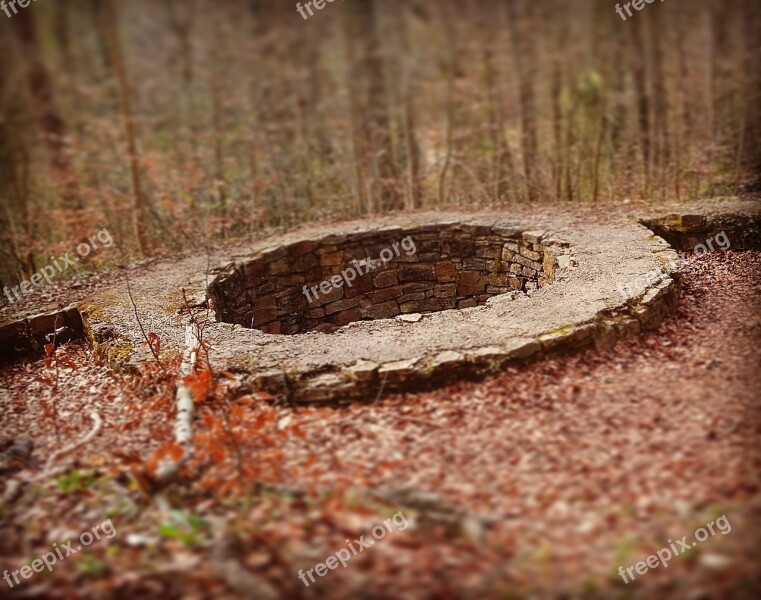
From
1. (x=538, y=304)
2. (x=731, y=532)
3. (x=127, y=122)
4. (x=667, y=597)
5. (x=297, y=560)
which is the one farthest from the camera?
(x=127, y=122)

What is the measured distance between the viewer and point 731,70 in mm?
15555

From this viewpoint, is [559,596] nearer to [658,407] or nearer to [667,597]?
[667,597]

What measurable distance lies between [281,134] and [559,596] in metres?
14.3

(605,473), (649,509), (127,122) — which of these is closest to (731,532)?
(649,509)

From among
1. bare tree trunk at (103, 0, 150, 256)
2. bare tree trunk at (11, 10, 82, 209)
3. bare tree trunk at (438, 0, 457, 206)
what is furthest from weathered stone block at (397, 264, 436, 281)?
bare tree trunk at (11, 10, 82, 209)

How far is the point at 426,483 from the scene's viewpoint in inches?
144

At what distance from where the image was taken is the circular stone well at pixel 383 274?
8867 mm

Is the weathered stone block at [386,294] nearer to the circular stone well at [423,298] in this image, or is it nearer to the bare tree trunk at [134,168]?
the circular stone well at [423,298]

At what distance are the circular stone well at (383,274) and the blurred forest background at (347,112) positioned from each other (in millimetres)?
2054

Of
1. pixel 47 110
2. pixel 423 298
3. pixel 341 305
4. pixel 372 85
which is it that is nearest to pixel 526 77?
pixel 372 85

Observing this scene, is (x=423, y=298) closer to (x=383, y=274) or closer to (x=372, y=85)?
(x=383, y=274)

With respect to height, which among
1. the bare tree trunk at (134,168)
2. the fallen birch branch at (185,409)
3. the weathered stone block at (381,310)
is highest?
the bare tree trunk at (134,168)

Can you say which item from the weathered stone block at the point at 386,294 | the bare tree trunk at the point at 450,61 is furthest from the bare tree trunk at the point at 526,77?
the weathered stone block at the point at 386,294

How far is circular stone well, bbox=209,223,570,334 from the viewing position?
887cm
